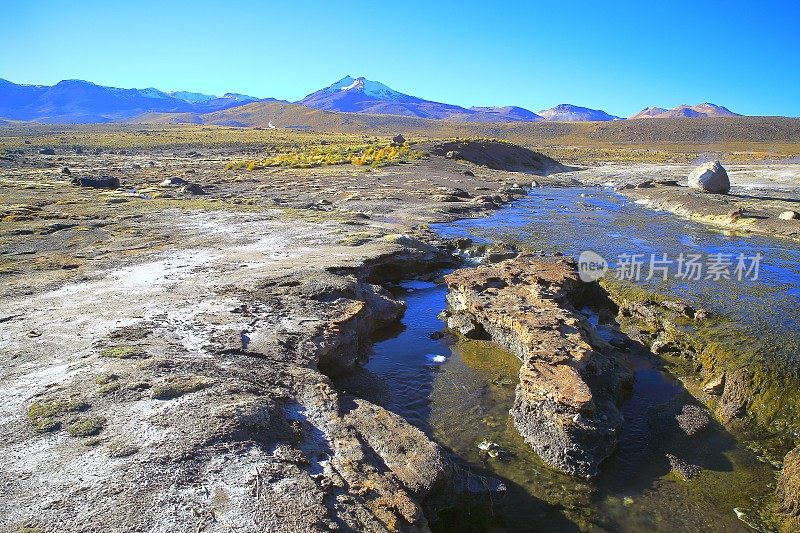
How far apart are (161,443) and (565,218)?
2396 centimetres

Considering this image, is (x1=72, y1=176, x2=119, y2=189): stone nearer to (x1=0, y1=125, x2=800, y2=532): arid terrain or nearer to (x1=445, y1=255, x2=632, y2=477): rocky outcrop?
(x1=0, y1=125, x2=800, y2=532): arid terrain

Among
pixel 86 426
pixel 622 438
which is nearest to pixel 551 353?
pixel 622 438

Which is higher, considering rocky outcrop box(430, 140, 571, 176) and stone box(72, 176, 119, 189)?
rocky outcrop box(430, 140, 571, 176)

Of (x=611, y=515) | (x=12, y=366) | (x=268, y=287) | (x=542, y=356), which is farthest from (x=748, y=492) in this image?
(x=12, y=366)

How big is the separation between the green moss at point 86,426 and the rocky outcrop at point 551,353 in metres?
6.34

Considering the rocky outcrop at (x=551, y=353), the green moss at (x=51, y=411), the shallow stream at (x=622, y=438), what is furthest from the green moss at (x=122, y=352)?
the rocky outcrop at (x=551, y=353)

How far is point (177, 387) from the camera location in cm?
747

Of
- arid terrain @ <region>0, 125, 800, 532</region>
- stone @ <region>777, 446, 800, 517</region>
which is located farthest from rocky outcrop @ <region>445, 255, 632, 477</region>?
stone @ <region>777, 446, 800, 517</region>

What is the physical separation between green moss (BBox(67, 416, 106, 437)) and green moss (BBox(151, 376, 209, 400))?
2.52 feet

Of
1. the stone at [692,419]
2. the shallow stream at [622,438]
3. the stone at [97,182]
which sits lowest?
the shallow stream at [622,438]

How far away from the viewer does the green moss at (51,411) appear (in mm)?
6512

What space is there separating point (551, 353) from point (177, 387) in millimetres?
6393

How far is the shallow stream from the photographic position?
22.2ft

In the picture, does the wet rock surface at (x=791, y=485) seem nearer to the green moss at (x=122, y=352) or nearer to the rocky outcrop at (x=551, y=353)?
the rocky outcrop at (x=551, y=353)
